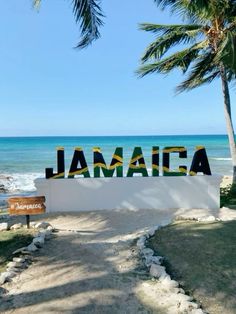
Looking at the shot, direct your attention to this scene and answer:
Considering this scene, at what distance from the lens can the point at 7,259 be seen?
6.29 meters

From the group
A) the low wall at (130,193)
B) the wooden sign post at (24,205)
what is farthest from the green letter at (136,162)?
the wooden sign post at (24,205)

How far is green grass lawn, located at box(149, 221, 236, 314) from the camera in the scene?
16.3 feet

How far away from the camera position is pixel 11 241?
7.12 m

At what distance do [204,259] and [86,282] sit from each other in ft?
5.57

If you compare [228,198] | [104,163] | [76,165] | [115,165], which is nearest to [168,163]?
[115,165]

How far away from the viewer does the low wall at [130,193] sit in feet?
34.9

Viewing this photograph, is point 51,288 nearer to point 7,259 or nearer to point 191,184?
point 7,259

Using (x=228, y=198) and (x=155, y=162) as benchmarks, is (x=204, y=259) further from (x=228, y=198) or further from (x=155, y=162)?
(x=228, y=198)

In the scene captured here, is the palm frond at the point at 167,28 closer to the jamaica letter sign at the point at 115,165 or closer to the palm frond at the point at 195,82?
the palm frond at the point at 195,82

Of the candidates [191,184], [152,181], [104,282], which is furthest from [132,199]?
[104,282]

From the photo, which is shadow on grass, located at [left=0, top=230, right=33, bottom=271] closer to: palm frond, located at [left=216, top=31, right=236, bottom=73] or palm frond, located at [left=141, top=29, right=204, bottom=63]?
palm frond, located at [left=216, top=31, right=236, bottom=73]

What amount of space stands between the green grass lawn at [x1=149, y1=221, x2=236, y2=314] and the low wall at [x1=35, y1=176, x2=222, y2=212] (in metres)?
3.02

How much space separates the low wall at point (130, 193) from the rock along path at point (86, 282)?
8.79 feet

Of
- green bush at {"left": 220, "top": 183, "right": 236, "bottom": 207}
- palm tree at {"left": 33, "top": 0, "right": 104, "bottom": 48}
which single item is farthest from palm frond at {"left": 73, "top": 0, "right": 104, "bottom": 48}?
green bush at {"left": 220, "top": 183, "right": 236, "bottom": 207}
